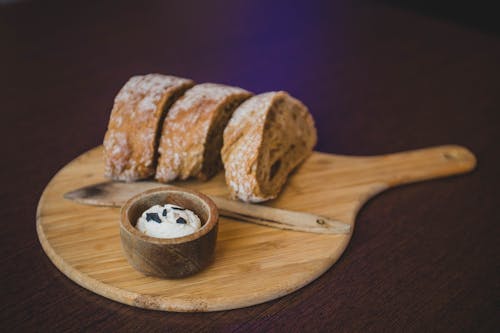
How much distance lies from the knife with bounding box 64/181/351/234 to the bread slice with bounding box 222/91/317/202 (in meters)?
0.07

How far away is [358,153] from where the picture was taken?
2984 millimetres

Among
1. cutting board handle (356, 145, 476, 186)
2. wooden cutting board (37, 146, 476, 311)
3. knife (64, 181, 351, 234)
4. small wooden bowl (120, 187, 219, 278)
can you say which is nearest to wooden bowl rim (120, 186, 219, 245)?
small wooden bowl (120, 187, 219, 278)

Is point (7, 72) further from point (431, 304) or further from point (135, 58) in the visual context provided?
point (431, 304)

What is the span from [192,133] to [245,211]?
44 centimetres

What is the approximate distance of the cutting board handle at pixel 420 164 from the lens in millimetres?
2676

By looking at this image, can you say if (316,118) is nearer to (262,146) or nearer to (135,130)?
(262,146)

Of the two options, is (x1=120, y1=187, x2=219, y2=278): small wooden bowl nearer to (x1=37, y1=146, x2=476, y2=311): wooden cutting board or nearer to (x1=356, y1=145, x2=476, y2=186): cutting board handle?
(x1=37, y1=146, x2=476, y2=311): wooden cutting board

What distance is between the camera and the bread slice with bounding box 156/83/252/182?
96.3 inches

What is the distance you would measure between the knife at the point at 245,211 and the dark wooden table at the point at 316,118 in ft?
0.57

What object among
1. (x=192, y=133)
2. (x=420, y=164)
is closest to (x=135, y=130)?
(x=192, y=133)

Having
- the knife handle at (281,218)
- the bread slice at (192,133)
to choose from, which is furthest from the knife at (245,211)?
the bread slice at (192,133)

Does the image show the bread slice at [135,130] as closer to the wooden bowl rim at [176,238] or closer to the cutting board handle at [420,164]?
the wooden bowl rim at [176,238]

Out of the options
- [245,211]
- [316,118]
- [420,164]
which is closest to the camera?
[245,211]

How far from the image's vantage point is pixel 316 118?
10.9ft
